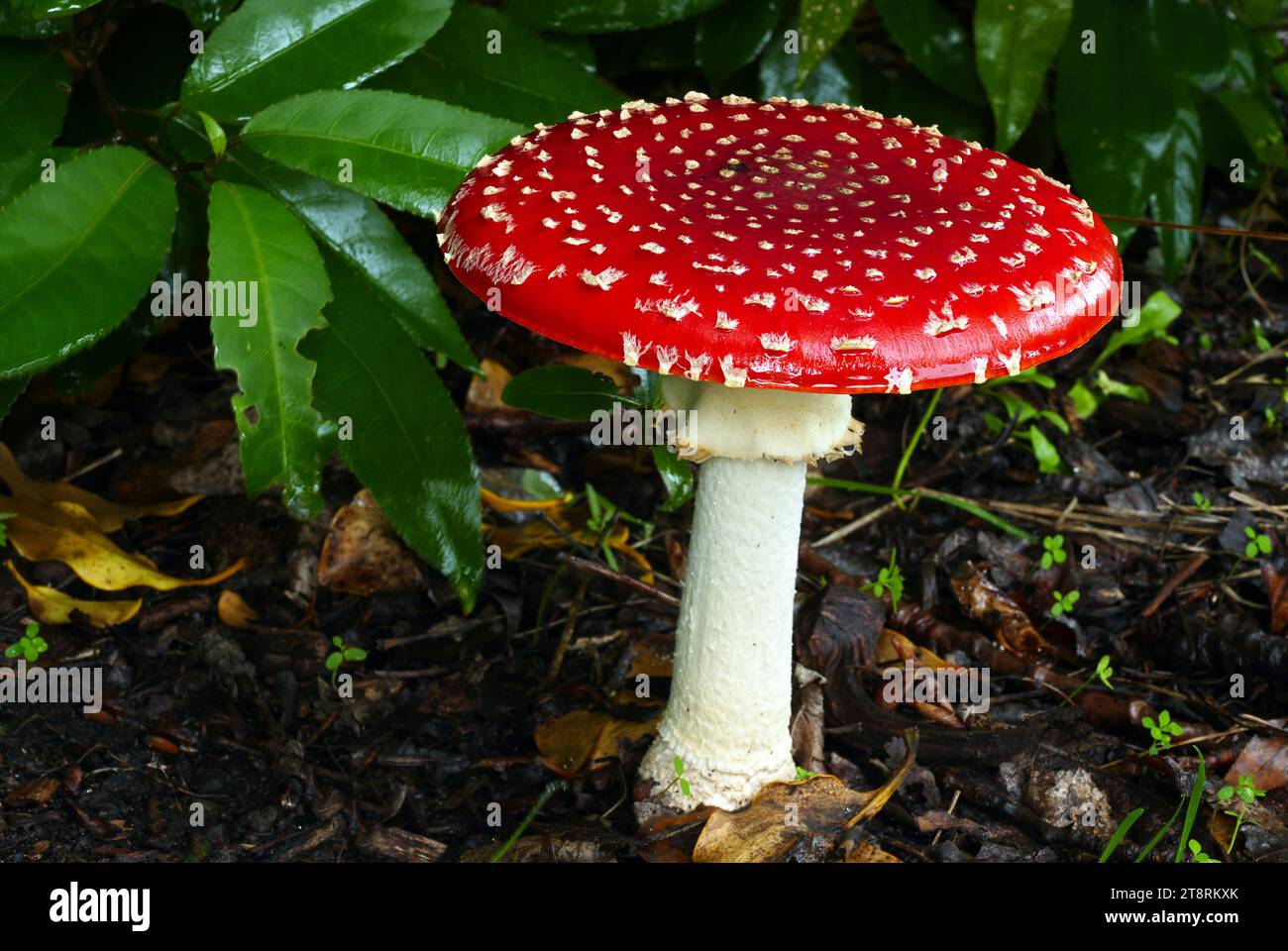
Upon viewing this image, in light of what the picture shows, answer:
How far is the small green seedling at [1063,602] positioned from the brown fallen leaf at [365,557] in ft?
6.49

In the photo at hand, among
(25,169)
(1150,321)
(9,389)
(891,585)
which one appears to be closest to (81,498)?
(9,389)

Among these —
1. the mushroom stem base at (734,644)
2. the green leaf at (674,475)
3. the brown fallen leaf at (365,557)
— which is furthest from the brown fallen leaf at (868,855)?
the brown fallen leaf at (365,557)

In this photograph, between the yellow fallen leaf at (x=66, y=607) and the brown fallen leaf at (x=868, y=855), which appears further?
the yellow fallen leaf at (x=66, y=607)

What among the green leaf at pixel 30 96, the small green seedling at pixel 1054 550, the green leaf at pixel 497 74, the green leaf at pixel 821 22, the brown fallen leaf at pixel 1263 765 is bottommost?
the brown fallen leaf at pixel 1263 765

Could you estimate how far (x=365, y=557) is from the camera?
405cm

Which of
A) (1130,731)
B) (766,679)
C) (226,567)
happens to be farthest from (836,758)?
(226,567)

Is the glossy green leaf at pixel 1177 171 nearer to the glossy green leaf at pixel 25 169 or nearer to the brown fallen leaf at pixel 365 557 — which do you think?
the brown fallen leaf at pixel 365 557

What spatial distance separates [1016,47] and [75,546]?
3.23m

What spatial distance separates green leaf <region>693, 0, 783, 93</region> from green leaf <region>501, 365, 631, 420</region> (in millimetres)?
1535

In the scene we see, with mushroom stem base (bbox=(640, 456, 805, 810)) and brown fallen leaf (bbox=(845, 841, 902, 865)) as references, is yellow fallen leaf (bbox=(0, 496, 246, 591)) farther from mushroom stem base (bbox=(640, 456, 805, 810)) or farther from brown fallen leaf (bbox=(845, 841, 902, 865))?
brown fallen leaf (bbox=(845, 841, 902, 865))

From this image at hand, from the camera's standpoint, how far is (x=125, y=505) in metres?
4.26

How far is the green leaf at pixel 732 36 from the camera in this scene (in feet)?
14.2

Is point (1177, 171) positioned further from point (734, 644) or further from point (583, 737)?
point (583, 737)

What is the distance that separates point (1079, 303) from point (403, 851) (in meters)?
2.05
